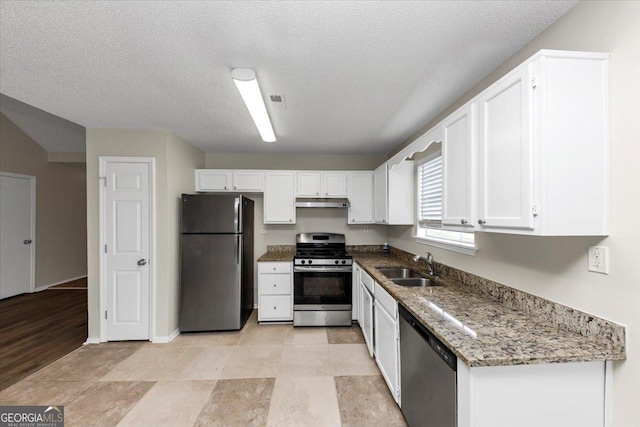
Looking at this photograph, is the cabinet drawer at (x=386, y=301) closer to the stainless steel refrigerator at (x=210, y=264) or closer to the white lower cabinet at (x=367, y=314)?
the white lower cabinet at (x=367, y=314)

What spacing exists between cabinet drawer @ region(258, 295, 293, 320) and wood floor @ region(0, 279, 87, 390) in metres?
2.11

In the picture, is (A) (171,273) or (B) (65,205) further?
(B) (65,205)

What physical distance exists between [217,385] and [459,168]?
2623 millimetres

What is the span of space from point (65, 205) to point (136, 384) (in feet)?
17.3

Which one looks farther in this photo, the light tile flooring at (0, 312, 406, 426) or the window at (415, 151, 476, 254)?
the window at (415, 151, 476, 254)

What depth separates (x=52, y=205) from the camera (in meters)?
5.30

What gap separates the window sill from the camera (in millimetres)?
2130

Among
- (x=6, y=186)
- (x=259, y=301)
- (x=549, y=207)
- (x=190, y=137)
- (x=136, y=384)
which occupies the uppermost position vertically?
(x=190, y=137)

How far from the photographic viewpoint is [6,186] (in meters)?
4.50

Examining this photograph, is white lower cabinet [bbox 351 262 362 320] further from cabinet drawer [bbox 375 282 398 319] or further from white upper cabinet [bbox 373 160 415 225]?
cabinet drawer [bbox 375 282 398 319]

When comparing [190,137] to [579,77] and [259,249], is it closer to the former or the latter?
[259,249]

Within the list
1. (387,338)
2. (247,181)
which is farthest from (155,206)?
(387,338)

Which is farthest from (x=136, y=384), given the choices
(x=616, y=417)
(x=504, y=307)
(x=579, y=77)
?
(x=579, y=77)

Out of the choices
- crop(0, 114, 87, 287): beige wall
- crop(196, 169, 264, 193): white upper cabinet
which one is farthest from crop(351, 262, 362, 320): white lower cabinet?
crop(0, 114, 87, 287): beige wall
